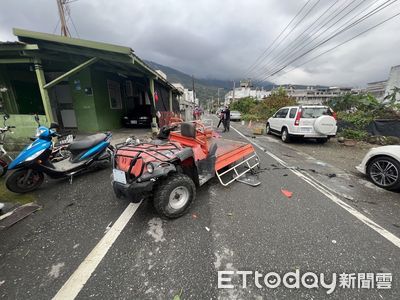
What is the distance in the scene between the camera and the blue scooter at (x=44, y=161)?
11.4ft

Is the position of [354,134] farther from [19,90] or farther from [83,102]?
[19,90]

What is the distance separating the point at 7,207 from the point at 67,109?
777 cm

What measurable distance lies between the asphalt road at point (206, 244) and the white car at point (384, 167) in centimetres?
36

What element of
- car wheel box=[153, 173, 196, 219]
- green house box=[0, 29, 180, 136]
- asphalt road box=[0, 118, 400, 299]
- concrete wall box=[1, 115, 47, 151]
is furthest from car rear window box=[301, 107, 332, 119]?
concrete wall box=[1, 115, 47, 151]

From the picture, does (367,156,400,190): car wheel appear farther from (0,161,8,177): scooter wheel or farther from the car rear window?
(0,161,8,177): scooter wheel

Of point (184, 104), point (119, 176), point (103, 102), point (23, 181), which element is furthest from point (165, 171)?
point (184, 104)

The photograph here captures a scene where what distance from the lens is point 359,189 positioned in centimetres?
391

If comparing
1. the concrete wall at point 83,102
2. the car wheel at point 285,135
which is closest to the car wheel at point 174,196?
the car wheel at point 285,135

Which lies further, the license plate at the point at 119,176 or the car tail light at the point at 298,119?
the car tail light at the point at 298,119

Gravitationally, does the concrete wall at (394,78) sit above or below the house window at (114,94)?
above

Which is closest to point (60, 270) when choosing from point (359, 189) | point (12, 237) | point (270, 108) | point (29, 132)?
point (12, 237)

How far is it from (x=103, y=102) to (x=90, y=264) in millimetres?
9405

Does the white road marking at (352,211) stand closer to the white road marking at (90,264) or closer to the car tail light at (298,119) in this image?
the white road marking at (90,264)

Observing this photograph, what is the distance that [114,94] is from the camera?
35.9 ft
